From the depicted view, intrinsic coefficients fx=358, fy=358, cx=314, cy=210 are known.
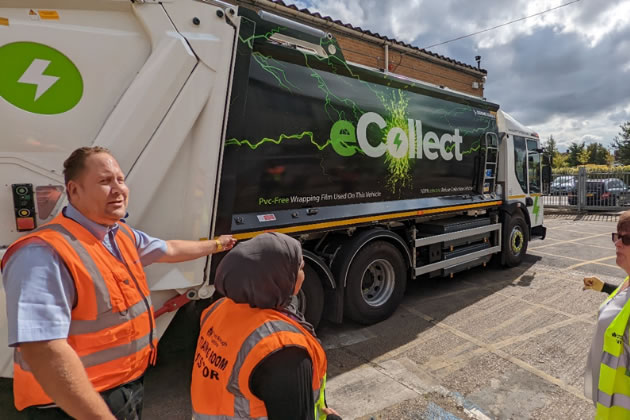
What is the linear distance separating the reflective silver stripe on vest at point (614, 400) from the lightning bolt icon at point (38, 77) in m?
3.36

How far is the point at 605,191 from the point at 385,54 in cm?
1114

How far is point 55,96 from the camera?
7.13 ft

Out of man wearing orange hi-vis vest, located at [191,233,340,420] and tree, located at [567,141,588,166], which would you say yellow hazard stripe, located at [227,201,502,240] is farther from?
tree, located at [567,141,588,166]

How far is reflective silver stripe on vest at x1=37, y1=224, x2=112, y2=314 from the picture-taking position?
4.21 ft

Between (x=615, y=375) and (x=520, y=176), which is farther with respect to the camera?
(x=520, y=176)

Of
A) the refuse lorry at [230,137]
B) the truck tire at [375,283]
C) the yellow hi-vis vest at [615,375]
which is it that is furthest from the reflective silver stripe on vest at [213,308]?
the truck tire at [375,283]

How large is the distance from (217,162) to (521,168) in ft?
19.6

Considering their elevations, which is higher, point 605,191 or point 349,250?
point 605,191

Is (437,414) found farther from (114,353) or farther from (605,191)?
(605,191)

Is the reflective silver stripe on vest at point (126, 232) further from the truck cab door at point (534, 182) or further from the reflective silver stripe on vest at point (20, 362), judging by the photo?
the truck cab door at point (534, 182)

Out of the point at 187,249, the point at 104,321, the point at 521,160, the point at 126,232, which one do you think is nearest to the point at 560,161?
the point at 521,160

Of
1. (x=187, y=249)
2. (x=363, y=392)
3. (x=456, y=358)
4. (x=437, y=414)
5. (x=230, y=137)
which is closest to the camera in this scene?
(x=187, y=249)

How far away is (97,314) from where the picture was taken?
1306 millimetres

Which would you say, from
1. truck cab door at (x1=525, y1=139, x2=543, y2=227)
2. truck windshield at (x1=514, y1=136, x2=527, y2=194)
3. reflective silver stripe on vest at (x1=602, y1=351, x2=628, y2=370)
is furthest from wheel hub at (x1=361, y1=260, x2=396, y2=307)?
truck cab door at (x1=525, y1=139, x2=543, y2=227)
